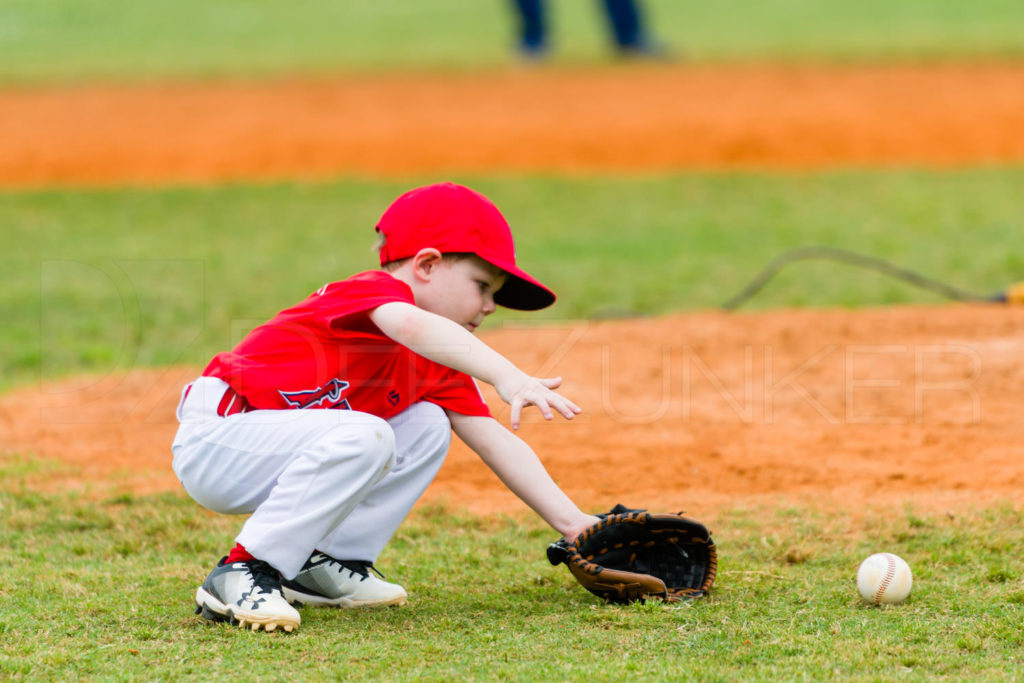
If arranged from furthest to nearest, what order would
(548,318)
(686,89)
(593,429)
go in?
(686,89) < (548,318) < (593,429)

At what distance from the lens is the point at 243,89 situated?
16.8 metres

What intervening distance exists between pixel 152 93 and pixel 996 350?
1332 centimetres

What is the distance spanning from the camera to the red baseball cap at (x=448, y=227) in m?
3.05

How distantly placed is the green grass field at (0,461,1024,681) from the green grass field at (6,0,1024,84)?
15.3m

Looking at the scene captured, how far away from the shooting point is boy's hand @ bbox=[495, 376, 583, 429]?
2.74 m

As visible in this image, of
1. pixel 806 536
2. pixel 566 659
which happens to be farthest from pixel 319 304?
pixel 806 536

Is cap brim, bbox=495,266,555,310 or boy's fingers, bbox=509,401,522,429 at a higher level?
cap brim, bbox=495,266,555,310

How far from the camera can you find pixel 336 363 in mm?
3115

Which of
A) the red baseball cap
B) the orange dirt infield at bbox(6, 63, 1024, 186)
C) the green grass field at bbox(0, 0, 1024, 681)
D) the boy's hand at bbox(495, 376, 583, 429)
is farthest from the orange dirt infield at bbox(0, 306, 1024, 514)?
the orange dirt infield at bbox(6, 63, 1024, 186)

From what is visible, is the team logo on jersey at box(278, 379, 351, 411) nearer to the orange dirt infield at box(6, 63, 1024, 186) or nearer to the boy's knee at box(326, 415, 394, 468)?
the boy's knee at box(326, 415, 394, 468)

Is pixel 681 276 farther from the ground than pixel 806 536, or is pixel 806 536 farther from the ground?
pixel 681 276

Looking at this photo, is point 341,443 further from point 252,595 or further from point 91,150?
point 91,150

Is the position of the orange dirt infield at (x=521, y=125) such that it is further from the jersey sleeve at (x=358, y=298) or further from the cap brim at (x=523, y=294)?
the jersey sleeve at (x=358, y=298)

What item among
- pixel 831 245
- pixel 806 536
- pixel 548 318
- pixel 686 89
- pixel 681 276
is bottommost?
pixel 806 536
